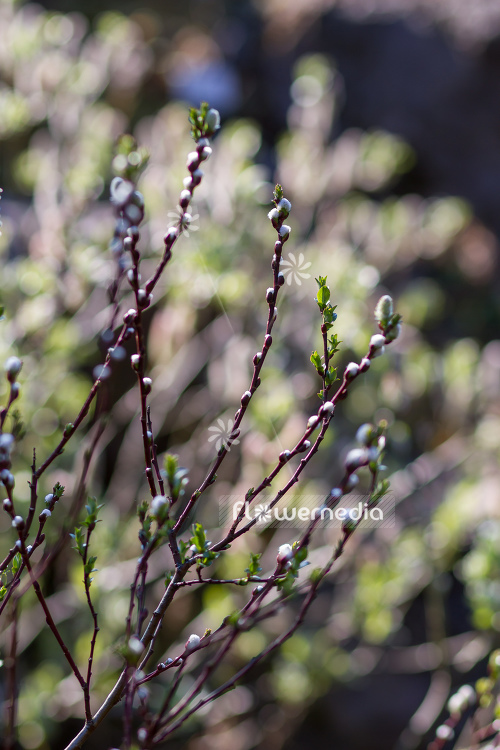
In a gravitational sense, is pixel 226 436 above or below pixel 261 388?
below

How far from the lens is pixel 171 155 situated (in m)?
4.07

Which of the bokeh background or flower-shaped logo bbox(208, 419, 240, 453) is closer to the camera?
flower-shaped logo bbox(208, 419, 240, 453)

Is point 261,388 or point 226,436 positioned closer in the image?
point 226,436

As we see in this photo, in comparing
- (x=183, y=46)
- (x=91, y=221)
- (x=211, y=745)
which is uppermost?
(x=183, y=46)

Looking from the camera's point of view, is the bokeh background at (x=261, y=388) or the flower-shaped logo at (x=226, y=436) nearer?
the flower-shaped logo at (x=226, y=436)

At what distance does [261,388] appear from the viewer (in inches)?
116

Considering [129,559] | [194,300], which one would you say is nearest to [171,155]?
[194,300]

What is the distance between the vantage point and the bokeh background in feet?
8.81

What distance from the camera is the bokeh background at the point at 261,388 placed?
8.81ft

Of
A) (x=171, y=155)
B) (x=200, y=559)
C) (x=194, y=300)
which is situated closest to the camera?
(x=200, y=559)

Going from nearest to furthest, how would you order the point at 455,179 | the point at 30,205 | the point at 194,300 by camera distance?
1. the point at 194,300
2. the point at 30,205
3. the point at 455,179

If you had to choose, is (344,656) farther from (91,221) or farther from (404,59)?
(404,59)

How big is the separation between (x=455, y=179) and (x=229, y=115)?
1.99 metres

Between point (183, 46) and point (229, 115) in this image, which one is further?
point (183, 46)
